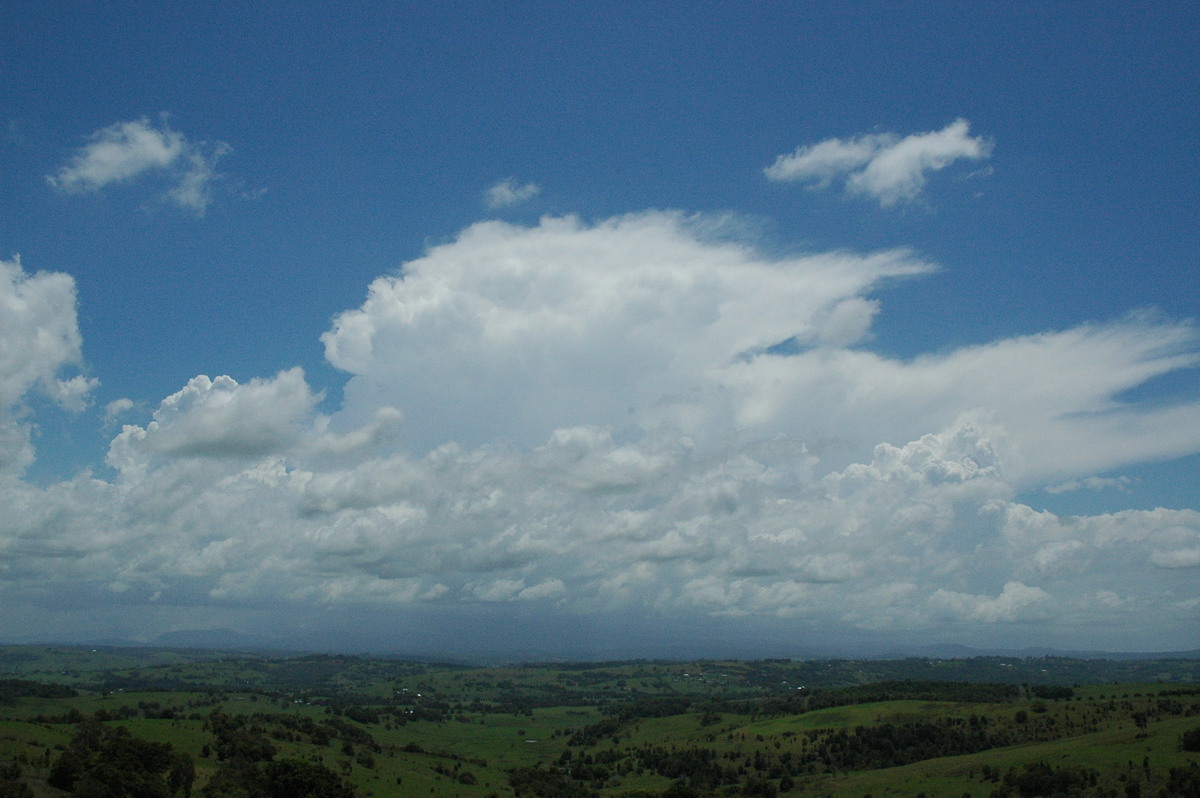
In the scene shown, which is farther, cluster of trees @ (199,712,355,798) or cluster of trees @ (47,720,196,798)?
cluster of trees @ (199,712,355,798)

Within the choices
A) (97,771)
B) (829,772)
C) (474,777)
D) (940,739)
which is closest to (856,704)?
(940,739)

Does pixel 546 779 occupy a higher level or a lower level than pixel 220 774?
lower

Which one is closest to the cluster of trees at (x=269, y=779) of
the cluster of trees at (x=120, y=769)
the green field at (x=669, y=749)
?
the green field at (x=669, y=749)

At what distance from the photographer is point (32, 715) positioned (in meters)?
125

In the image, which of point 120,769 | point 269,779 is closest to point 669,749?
point 269,779

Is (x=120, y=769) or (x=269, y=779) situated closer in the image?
(x=120, y=769)

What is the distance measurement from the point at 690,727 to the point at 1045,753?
334ft

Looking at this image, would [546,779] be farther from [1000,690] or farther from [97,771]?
[1000,690]

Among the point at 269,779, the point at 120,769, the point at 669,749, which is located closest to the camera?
the point at 120,769

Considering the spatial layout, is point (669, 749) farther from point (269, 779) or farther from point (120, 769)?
point (120, 769)

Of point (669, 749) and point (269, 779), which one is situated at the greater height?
point (269, 779)

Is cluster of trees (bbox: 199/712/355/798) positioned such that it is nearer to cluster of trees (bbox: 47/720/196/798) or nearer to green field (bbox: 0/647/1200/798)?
green field (bbox: 0/647/1200/798)

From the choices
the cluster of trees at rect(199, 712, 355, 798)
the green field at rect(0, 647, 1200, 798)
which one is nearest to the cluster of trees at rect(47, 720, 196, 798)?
the green field at rect(0, 647, 1200, 798)

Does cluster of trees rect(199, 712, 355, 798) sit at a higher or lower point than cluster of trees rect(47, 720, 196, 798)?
lower
